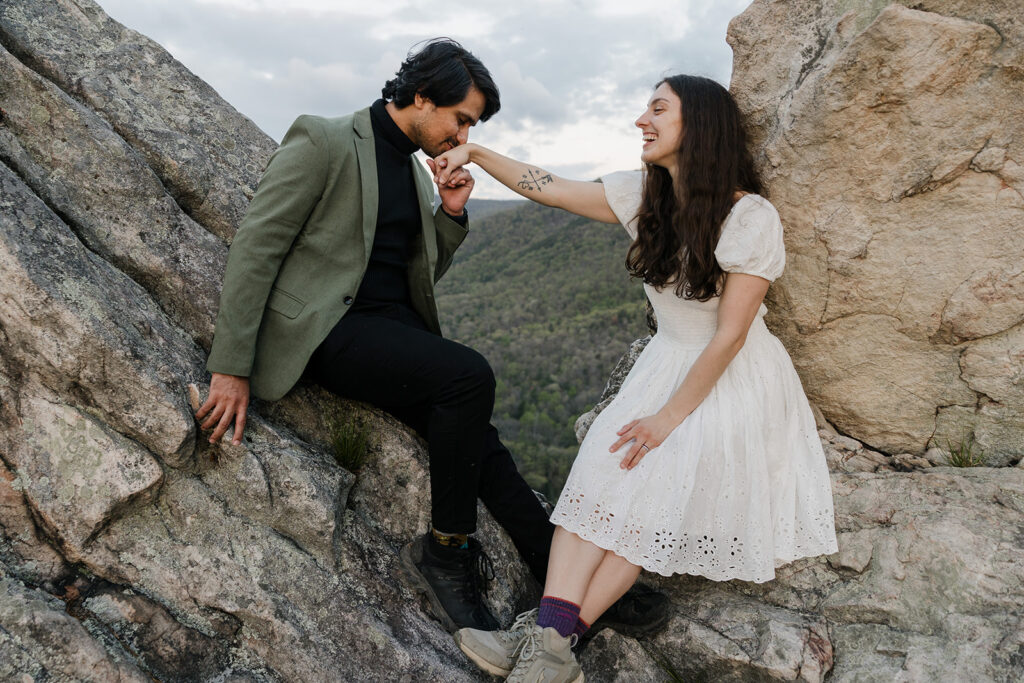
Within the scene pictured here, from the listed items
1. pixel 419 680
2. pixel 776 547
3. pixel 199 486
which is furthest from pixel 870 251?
pixel 199 486

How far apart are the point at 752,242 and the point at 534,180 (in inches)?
45.1

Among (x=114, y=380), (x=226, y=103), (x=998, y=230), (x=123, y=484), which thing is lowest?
(x=123, y=484)

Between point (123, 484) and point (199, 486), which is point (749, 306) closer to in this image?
point (199, 486)

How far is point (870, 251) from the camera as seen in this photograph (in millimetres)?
3297

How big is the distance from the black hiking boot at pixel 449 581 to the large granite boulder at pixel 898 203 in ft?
6.07

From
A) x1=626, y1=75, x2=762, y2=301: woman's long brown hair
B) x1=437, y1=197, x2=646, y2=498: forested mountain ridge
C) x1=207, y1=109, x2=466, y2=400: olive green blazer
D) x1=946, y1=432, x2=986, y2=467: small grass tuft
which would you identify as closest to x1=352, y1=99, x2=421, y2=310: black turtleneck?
x1=207, y1=109, x2=466, y2=400: olive green blazer

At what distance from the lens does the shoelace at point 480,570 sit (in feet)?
10.3

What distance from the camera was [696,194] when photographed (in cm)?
309

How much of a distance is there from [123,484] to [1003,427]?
359 centimetres

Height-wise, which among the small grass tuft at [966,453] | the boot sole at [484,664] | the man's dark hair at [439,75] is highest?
the man's dark hair at [439,75]

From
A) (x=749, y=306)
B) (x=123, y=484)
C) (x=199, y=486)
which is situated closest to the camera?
(x=123, y=484)

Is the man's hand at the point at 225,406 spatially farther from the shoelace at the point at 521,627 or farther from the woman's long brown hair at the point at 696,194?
the woman's long brown hair at the point at 696,194

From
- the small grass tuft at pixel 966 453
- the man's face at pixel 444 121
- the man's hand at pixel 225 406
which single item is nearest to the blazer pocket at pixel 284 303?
the man's hand at pixel 225 406

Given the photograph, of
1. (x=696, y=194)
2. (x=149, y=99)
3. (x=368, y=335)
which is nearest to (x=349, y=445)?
(x=368, y=335)
